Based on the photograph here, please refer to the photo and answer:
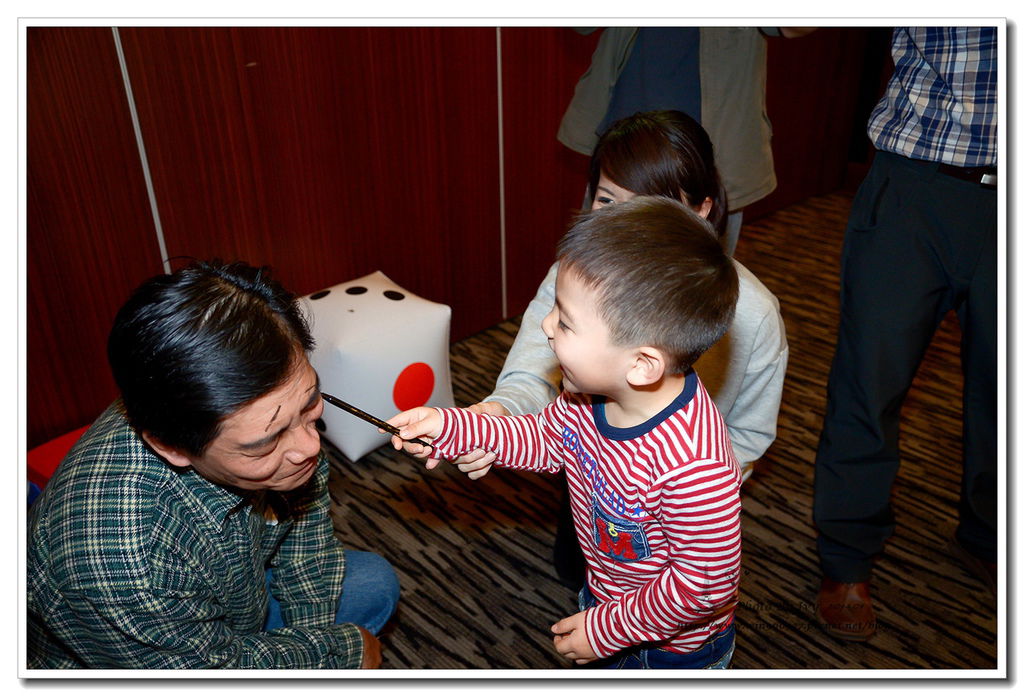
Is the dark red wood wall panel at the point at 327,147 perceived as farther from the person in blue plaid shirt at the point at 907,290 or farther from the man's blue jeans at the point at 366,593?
the person in blue plaid shirt at the point at 907,290

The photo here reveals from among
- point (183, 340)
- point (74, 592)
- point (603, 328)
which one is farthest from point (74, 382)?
point (603, 328)

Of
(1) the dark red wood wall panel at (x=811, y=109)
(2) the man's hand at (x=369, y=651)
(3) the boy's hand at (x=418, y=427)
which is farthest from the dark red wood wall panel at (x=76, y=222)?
(1) the dark red wood wall panel at (x=811, y=109)

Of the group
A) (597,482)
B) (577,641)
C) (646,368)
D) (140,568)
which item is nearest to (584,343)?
(646,368)

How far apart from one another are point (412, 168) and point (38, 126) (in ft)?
3.42

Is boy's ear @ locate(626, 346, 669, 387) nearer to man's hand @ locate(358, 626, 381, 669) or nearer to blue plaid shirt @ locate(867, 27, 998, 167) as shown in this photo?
man's hand @ locate(358, 626, 381, 669)

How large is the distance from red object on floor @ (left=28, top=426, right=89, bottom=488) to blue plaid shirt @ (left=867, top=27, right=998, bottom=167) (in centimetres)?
192

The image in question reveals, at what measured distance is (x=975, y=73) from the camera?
142 cm

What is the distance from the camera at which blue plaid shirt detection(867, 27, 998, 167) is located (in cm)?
141

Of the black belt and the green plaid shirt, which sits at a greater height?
the black belt

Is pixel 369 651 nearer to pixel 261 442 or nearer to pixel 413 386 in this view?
pixel 261 442

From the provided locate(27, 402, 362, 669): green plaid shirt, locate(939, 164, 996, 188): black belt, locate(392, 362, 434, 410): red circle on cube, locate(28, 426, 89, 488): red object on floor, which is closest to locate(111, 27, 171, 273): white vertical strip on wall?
locate(28, 426, 89, 488): red object on floor

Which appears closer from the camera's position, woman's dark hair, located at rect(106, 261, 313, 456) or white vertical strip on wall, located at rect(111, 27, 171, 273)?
woman's dark hair, located at rect(106, 261, 313, 456)

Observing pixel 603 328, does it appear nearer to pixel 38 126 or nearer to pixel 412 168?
pixel 38 126

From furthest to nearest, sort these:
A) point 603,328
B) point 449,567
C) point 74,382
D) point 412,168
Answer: point 412,168 < point 74,382 < point 449,567 < point 603,328
